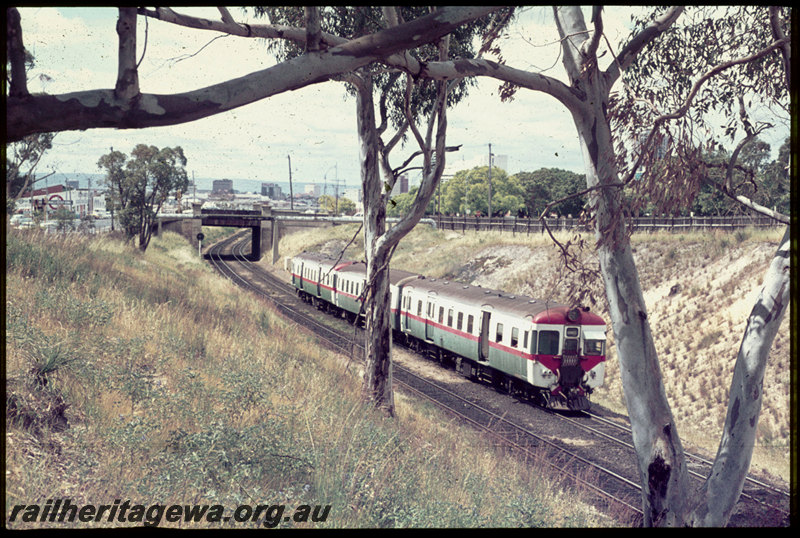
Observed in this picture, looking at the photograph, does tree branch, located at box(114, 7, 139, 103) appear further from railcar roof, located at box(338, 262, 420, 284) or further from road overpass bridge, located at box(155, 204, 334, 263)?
road overpass bridge, located at box(155, 204, 334, 263)

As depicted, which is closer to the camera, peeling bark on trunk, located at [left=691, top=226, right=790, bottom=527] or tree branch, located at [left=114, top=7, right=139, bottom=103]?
tree branch, located at [left=114, top=7, right=139, bottom=103]

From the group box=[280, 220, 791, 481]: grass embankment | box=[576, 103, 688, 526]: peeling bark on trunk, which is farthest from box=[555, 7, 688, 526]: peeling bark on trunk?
box=[280, 220, 791, 481]: grass embankment

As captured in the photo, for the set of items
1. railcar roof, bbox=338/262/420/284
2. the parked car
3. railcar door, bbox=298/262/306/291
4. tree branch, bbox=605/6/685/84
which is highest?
tree branch, bbox=605/6/685/84

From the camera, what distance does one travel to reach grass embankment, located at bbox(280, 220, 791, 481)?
17375 millimetres

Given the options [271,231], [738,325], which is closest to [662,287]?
[738,325]

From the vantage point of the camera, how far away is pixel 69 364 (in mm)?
6898

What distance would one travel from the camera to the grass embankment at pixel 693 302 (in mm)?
17375

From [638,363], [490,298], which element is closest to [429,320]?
[490,298]

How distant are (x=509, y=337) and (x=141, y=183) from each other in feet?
79.6

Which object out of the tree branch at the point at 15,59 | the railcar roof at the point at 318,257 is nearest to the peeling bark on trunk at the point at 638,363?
the tree branch at the point at 15,59

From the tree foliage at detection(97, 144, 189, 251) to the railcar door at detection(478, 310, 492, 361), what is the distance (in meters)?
21.2

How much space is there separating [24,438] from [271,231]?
60.8 meters

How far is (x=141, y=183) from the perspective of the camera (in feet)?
107
